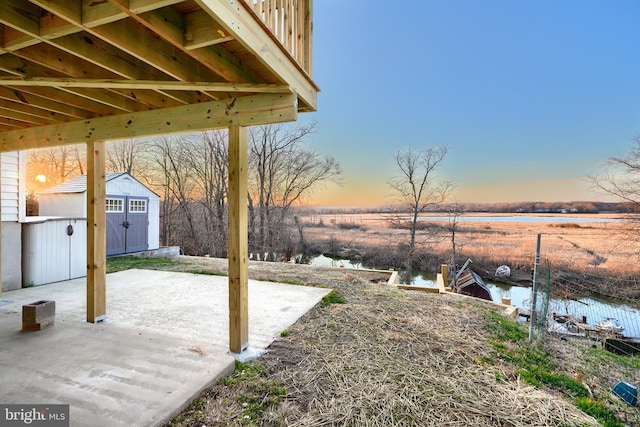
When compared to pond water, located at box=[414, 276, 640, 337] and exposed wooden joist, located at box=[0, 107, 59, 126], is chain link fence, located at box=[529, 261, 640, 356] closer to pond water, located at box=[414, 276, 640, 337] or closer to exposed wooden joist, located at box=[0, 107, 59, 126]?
pond water, located at box=[414, 276, 640, 337]

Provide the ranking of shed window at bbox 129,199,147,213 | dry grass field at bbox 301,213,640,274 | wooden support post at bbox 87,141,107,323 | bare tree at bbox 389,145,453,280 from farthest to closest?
bare tree at bbox 389,145,453,280
shed window at bbox 129,199,147,213
dry grass field at bbox 301,213,640,274
wooden support post at bbox 87,141,107,323

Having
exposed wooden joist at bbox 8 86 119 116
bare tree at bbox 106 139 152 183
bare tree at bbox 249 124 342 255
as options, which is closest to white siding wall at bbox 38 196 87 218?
bare tree at bbox 106 139 152 183

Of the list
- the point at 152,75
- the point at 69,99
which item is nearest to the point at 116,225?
the point at 69,99

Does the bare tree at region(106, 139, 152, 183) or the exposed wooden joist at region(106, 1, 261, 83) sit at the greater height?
the bare tree at region(106, 139, 152, 183)

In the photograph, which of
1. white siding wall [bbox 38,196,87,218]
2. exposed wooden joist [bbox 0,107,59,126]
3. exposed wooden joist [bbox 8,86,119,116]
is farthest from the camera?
white siding wall [bbox 38,196,87,218]

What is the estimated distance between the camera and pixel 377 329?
3.04 metres

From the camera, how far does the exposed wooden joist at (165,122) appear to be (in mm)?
2181

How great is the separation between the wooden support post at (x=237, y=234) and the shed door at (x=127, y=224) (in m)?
6.87

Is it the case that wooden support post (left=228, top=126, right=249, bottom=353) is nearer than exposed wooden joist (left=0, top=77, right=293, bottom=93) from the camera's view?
No

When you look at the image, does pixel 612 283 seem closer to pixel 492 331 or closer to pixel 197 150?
pixel 492 331

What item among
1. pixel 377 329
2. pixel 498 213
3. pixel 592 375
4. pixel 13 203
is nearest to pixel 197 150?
pixel 13 203

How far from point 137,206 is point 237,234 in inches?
296

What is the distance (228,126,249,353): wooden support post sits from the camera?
2.35 m

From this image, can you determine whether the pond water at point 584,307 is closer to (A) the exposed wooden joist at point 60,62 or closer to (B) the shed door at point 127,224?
(A) the exposed wooden joist at point 60,62
